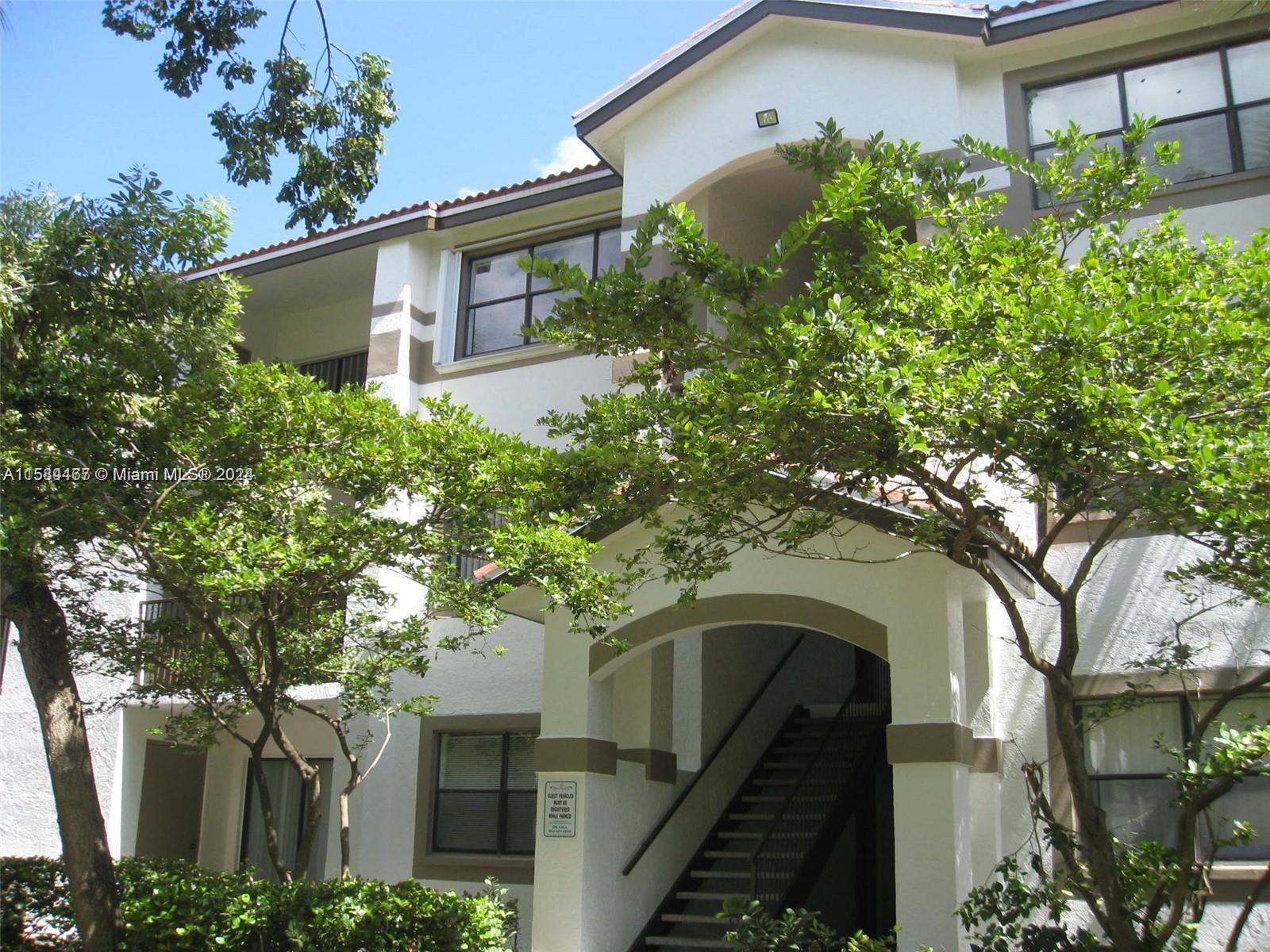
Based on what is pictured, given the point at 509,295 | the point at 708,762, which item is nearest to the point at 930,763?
the point at 708,762

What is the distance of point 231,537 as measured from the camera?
9195 mm

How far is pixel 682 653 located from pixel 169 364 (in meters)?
6.58

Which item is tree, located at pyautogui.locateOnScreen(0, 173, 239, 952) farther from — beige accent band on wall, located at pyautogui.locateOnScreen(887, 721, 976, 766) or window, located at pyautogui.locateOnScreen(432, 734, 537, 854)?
beige accent band on wall, located at pyautogui.locateOnScreen(887, 721, 976, 766)

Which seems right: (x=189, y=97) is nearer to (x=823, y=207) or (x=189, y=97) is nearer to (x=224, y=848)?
(x=823, y=207)

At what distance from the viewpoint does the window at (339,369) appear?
18719mm

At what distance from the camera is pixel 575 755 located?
1153 cm

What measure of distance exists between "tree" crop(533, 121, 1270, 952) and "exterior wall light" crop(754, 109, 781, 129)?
484 centimetres

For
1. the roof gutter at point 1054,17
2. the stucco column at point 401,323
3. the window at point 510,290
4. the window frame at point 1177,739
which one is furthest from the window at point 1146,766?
the stucco column at point 401,323

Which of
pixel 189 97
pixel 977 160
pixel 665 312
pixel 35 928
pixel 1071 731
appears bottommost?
pixel 35 928

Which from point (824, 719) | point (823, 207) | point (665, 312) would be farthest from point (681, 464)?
point (824, 719)

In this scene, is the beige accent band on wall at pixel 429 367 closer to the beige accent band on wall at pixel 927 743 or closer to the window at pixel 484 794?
the window at pixel 484 794

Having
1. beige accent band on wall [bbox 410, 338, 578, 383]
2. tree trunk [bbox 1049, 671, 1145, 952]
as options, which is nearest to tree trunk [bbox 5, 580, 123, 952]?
beige accent band on wall [bbox 410, 338, 578, 383]

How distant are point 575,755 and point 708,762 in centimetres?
289

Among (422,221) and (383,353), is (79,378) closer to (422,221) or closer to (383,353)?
(383,353)
